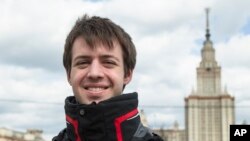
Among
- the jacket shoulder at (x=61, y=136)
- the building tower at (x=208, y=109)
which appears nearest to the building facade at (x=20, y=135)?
the jacket shoulder at (x=61, y=136)

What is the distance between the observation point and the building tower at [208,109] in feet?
516

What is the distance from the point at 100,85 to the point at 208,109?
160 metres

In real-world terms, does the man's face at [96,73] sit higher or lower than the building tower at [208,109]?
lower

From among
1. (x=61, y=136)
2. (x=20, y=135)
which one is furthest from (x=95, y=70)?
(x=20, y=135)

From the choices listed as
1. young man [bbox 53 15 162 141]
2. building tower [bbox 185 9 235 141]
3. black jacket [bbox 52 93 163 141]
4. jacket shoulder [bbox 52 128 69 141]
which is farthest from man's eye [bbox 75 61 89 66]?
building tower [bbox 185 9 235 141]

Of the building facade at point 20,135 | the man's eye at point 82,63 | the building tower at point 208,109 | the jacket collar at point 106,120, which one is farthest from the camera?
A: the building tower at point 208,109

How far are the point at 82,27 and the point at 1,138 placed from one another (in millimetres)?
62494

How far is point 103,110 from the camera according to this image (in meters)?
1.90

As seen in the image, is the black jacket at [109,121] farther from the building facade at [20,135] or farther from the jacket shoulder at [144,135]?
the building facade at [20,135]

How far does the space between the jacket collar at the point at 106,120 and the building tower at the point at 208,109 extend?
500ft

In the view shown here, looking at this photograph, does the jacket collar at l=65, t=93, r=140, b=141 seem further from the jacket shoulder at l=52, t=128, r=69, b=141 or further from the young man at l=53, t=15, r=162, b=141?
the jacket shoulder at l=52, t=128, r=69, b=141

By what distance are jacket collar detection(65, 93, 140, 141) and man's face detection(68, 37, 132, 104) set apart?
7 cm

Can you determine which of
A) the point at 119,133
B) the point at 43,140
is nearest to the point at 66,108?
the point at 119,133

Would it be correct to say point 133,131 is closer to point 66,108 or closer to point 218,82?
point 66,108
